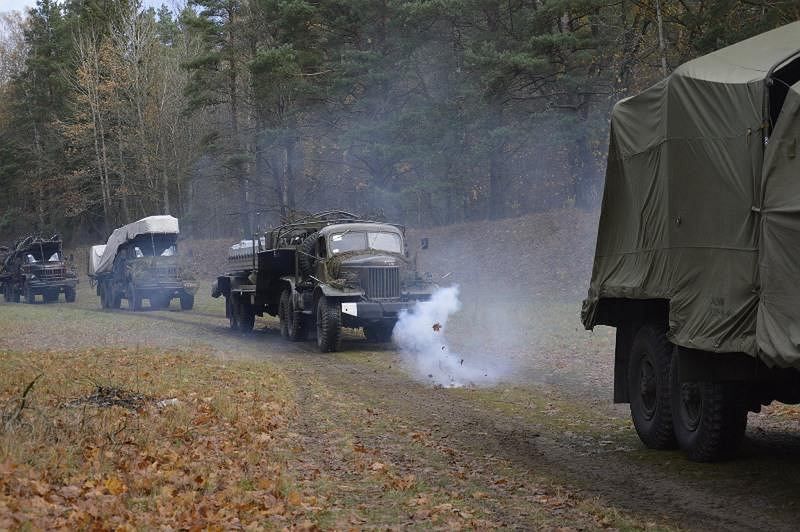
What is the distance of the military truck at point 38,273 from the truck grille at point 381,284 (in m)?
25.8

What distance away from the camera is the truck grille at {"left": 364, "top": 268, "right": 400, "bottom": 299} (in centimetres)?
1967

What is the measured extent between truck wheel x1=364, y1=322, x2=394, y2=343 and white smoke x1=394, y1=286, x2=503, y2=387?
414 mm

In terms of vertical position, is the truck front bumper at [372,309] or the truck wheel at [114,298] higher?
the truck wheel at [114,298]

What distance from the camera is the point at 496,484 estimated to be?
807 centimetres

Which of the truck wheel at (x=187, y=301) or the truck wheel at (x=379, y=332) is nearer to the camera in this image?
the truck wheel at (x=379, y=332)

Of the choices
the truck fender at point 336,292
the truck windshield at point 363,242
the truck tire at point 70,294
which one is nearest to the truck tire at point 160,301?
the truck tire at point 70,294

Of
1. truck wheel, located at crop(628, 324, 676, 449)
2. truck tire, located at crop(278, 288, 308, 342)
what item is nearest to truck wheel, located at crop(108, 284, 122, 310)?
truck tire, located at crop(278, 288, 308, 342)

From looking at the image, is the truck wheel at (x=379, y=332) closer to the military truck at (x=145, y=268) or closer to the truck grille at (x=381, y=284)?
the truck grille at (x=381, y=284)

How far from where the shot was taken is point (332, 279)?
20.0 metres

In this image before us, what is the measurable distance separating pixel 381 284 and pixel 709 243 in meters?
12.1

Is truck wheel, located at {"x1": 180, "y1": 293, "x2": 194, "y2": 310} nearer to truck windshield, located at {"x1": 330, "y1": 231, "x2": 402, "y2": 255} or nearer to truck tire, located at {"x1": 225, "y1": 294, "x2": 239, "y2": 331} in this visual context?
truck tire, located at {"x1": 225, "y1": 294, "x2": 239, "y2": 331}

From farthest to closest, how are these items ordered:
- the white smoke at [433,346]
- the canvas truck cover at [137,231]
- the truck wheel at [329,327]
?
the canvas truck cover at [137,231] < the truck wheel at [329,327] < the white smoke at [433,346]

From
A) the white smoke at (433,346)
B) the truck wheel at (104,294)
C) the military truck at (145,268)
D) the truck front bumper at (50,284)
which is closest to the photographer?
the white smoke at (433,346)

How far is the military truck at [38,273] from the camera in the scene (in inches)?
1651
